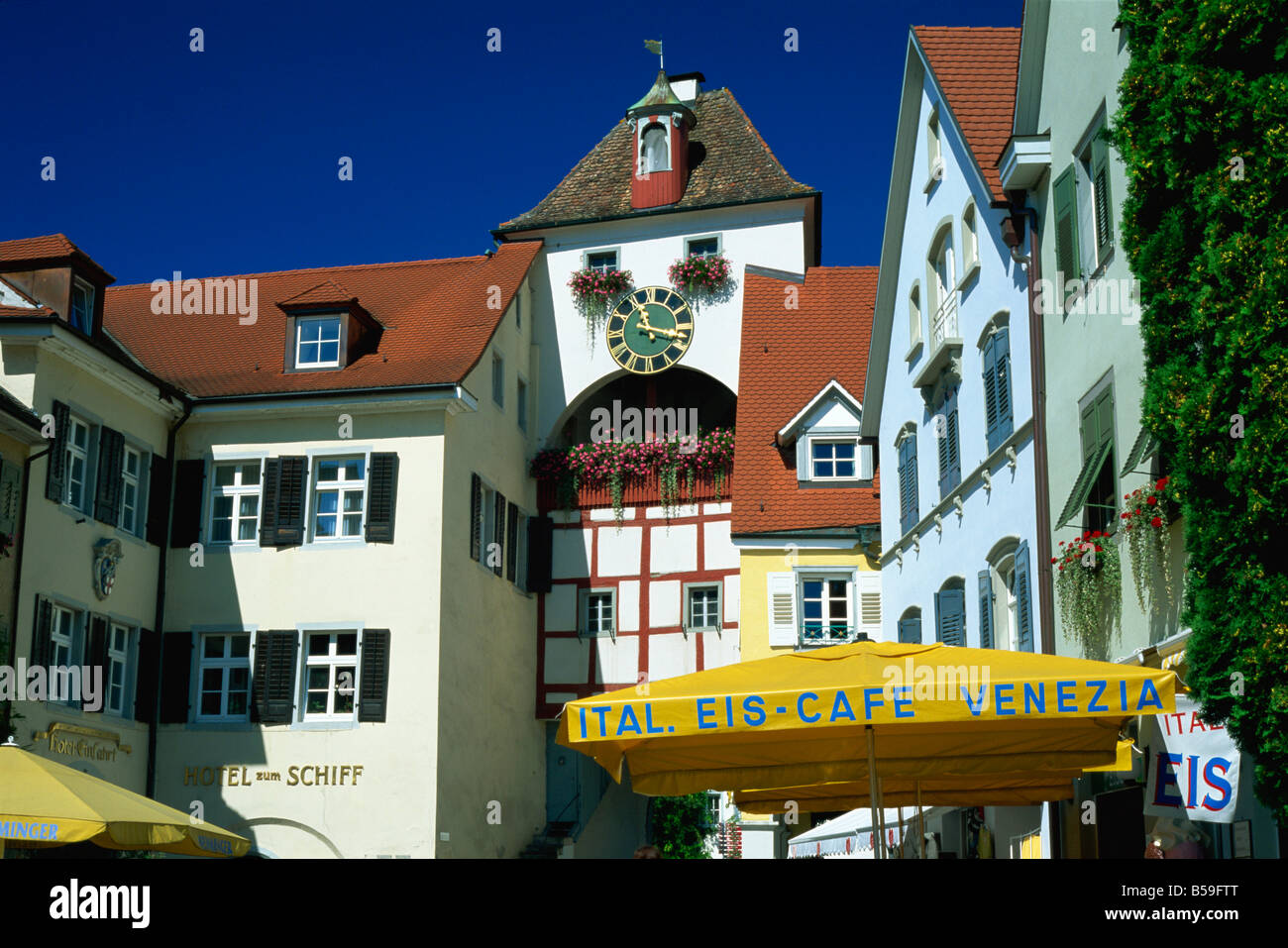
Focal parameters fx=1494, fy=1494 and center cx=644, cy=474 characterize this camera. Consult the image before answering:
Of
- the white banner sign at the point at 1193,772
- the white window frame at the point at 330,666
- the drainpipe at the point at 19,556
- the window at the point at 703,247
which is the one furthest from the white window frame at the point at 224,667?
the white banner sign at the point at 1193,772

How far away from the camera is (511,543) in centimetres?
2977

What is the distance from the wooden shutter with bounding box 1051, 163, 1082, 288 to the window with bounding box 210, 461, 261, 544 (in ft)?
52.6

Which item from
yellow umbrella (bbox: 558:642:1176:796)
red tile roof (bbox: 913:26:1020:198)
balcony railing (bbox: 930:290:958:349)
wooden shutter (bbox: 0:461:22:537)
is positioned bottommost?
yellow umbrella (bbox: 558:642:1176:796)

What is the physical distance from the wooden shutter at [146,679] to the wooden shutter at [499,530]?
6.38m

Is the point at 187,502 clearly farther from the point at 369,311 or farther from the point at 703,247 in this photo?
the point at 703,247

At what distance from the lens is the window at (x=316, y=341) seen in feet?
90.2

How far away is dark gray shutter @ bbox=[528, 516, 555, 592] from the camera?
100 ft

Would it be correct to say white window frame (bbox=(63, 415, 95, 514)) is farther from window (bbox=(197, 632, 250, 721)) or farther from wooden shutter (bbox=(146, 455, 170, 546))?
window (bbox=(197, 632, 250, 721))

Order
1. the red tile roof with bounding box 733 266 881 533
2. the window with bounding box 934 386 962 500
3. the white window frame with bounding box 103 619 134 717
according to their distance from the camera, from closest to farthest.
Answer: the window with bounding box 934 386 962 500, the white window frame with bounding box 103 619 134 717, the red tile roof with bounding box 733 266 881 533

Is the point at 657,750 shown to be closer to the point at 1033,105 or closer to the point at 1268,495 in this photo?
the point at 1268,495

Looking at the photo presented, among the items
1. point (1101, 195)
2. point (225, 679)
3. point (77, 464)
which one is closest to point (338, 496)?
point (225, 679)

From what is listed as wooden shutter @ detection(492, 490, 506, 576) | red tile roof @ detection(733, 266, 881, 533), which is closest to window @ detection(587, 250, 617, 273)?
red tile roof @ detection(733, 266, 881, 533)
